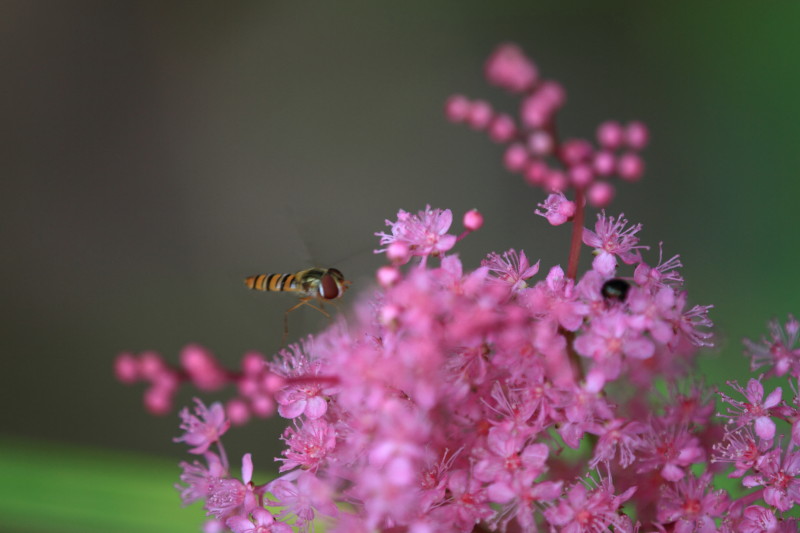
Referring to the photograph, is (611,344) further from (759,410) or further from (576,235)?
(759,410)

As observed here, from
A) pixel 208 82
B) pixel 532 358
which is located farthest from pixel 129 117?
pixel 532 358

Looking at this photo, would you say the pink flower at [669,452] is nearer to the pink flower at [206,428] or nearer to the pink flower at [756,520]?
the pink flower at [756,520]

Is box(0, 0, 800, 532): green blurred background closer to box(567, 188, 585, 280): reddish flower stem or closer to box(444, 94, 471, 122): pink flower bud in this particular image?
box(567, 188, 585, 280): reddish flower stem

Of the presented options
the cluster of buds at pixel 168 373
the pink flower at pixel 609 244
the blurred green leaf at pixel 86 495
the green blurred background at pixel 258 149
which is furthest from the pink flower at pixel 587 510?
the green blurred background at pixel 258 149

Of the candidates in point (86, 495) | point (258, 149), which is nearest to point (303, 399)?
point (86, 495)

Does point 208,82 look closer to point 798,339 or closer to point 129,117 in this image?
point 129,117

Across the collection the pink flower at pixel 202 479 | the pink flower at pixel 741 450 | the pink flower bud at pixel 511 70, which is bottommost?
the pink flower at pixel 741 450

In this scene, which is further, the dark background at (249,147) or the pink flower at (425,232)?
the dark background at (249,147)
